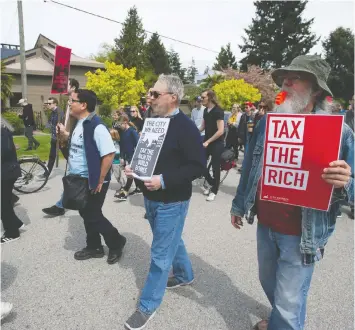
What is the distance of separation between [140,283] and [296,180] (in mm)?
2026

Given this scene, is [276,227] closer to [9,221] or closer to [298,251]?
[298,251]

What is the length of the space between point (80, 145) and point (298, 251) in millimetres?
2390

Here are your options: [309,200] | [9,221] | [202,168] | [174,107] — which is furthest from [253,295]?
[9,221]

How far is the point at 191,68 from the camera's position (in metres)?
95.3

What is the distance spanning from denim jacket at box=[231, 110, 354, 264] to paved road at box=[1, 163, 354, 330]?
3.36 feet

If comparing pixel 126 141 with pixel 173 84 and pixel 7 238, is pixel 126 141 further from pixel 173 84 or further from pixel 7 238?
pixel 173 84

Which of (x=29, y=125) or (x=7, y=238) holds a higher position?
(x=29, y=125)

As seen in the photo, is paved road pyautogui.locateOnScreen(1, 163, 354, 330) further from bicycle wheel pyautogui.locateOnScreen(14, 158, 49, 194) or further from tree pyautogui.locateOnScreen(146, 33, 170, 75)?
tree pyautogui.locateOnScreen(146, 33, 170, 75)

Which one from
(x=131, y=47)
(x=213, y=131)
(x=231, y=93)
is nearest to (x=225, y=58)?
(x=131, y=47)

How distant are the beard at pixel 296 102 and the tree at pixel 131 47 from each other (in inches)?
1724

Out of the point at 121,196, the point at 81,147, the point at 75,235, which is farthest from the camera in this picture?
the point at 121,196

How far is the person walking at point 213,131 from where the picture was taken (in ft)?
18.8

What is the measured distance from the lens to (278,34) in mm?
41906

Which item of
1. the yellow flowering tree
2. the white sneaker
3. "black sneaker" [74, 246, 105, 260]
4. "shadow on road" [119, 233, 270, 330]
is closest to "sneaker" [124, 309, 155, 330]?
"shadow on road" [119, 233, 270, 330]
